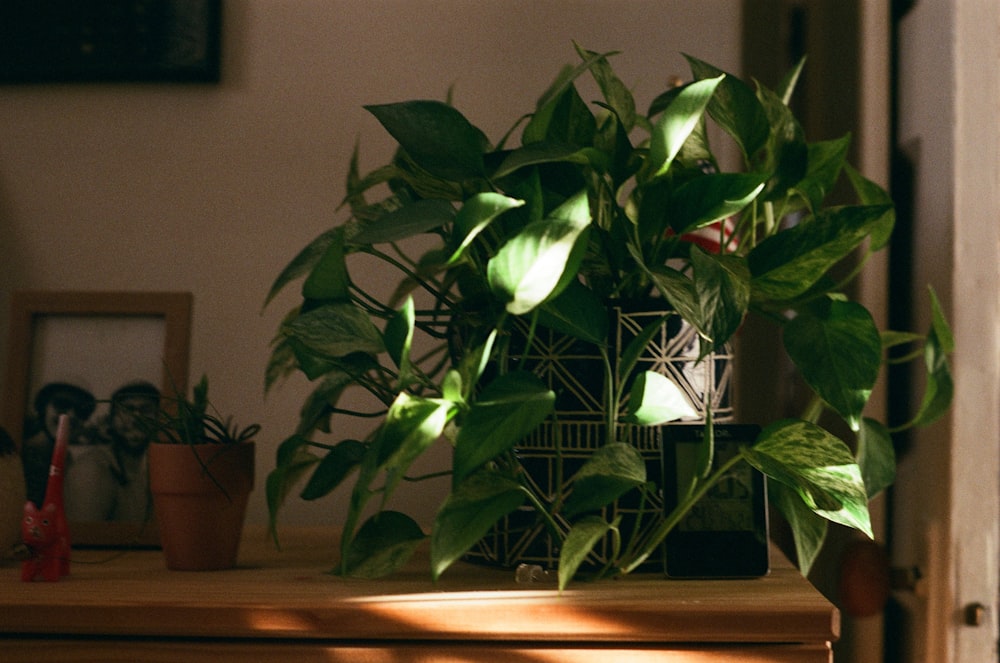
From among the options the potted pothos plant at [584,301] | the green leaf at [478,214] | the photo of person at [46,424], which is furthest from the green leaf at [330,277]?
the photo of person at [46,424]

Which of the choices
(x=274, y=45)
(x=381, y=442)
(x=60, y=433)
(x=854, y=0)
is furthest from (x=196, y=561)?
(x=854, y=0)

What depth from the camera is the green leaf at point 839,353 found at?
2.27 feet

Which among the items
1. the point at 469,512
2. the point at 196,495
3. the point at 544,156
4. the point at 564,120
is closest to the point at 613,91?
the point at 564,120

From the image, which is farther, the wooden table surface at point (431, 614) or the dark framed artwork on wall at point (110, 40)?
the dark framed artwork on wall at point (110, 40)

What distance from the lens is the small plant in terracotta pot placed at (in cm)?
83

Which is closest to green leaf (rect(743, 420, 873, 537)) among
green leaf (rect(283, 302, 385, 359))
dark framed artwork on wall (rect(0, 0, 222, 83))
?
green leaf (rect(283, 302, 385, 359))

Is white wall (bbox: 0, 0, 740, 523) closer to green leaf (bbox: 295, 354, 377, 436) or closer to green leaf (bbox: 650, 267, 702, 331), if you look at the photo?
green leaf (bbox: 295, 354, 377, 436)

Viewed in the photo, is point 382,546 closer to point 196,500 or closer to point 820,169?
point 196,500

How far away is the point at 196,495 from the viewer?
0.83 metres

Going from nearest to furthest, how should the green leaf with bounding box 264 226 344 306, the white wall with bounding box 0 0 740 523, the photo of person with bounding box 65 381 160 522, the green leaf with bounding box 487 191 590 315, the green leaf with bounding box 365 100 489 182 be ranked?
the green leaf with bounding box 487 191 590 315
the green leaf with bounding box 365 100 489 182
the green leaf with bounding box 264 226 344 306
the photo of person with bounding box 65 381 160 522
the white wall with bounding box 0 0 740 523

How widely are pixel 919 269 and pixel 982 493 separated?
0.90 ft

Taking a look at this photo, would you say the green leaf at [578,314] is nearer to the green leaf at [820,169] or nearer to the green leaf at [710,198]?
the green leaf at [710,198]

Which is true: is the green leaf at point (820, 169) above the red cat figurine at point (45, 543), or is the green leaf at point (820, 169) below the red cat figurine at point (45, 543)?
above

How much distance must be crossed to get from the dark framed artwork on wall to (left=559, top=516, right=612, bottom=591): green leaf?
0.85 meters
